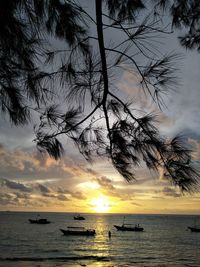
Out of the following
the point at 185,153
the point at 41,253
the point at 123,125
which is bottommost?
the point at 41,253

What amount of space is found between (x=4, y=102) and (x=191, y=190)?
1732mm

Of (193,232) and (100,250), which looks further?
(193,232)

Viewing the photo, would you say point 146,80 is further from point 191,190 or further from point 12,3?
point 12,3

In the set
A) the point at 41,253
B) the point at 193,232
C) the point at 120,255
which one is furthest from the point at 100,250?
the point at 193,232

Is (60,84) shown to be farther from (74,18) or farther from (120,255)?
(120,255)

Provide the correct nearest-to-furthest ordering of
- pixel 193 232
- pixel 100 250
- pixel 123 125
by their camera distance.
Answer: pixel 123 125 < pixel 100 250 < pixel 193 232

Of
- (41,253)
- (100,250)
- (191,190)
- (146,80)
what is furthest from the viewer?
(100,250)

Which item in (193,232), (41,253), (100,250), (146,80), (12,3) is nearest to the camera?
(12,3)

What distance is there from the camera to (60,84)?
3.05 m

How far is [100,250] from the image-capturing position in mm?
42156

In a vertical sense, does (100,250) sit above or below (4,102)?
below

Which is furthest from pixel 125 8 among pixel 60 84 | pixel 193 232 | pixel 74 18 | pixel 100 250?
pixel 193 232

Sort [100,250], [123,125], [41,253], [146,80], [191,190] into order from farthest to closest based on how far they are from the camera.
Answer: [100,250] → [41,253] → [123,125] → [146,80] → [191,190]

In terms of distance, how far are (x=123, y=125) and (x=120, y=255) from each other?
3756 centimetres
